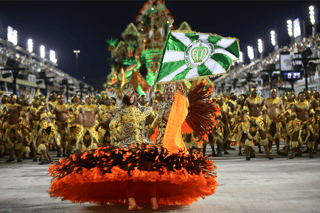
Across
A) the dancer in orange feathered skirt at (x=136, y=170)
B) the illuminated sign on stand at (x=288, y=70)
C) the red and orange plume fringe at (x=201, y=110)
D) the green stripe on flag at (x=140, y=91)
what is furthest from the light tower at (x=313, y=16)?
the dancer in orange feathered skirt at (x=136, y=170)

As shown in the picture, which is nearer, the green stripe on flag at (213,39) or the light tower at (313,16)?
the green stripe on flag at (213,39)

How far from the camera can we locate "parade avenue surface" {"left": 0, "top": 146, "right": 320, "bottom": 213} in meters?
5.53

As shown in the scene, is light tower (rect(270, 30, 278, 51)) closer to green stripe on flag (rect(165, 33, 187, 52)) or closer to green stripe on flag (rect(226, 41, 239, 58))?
green stripe on flag (rect(226, 41, 239, 58))

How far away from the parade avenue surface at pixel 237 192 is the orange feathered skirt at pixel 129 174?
426 mm

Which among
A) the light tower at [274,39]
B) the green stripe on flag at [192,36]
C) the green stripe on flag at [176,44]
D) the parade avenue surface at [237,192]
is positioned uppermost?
the light tower at [274,39]

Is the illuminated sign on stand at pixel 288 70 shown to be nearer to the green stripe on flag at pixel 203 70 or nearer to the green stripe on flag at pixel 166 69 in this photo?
the green stripe on flag at pixel 203 70

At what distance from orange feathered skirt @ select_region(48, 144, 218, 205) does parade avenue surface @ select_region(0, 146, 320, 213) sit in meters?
0.43

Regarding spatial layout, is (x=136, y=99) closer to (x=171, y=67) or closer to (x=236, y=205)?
(x=171, y=67)

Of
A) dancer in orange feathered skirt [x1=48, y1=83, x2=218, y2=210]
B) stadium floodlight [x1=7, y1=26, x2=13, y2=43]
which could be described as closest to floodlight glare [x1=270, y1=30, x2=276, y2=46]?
stadium floodlight [x1=7, y1=26, x2=13, y2=43]

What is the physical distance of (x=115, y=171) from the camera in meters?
4.56

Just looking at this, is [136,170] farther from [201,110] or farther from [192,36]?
[192,36]

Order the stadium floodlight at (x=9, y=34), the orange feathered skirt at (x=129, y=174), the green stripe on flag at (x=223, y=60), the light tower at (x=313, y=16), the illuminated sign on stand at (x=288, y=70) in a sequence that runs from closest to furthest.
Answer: the orange feathered skirt at (x=129, y=174)
the green stripe on flag at (x=223, y=60)
the illuminated sign on stand at (x=288, y=70)
the light tower at (x=313, y=16)
the stadium floodlight at (x=9, y=34)

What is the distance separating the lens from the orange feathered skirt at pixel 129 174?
15.0ft

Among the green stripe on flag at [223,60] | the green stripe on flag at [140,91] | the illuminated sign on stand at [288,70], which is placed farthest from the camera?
the illuminated sign on stand at [288,70]
